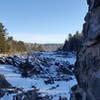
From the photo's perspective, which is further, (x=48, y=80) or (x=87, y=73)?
(x=48, y=80)

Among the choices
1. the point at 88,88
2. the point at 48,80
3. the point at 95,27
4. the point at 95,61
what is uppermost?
the point at 95,27

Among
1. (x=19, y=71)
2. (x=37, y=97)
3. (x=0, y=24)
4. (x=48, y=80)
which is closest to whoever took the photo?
(x=37, y=97)

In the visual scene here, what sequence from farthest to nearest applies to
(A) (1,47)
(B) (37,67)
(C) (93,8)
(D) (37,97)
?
(A) (1,47)
(B) (37,67)
(D) (37,97)
(C) (93,8)

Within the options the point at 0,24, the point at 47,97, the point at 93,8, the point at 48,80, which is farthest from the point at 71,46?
the point at 93,8

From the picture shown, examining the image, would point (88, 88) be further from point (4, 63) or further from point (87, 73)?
point (4, 63)

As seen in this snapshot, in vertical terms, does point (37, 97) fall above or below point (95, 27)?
below

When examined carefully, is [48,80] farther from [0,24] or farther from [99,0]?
[0,24]

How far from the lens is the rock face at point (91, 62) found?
43.5ft

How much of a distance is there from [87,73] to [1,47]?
75380 mm

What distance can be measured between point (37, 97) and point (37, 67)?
29739mm

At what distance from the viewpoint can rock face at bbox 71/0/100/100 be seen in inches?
523

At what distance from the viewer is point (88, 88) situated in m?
13.9

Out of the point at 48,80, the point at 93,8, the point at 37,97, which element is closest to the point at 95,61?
the point at 93,8

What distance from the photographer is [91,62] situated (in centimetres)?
1419
